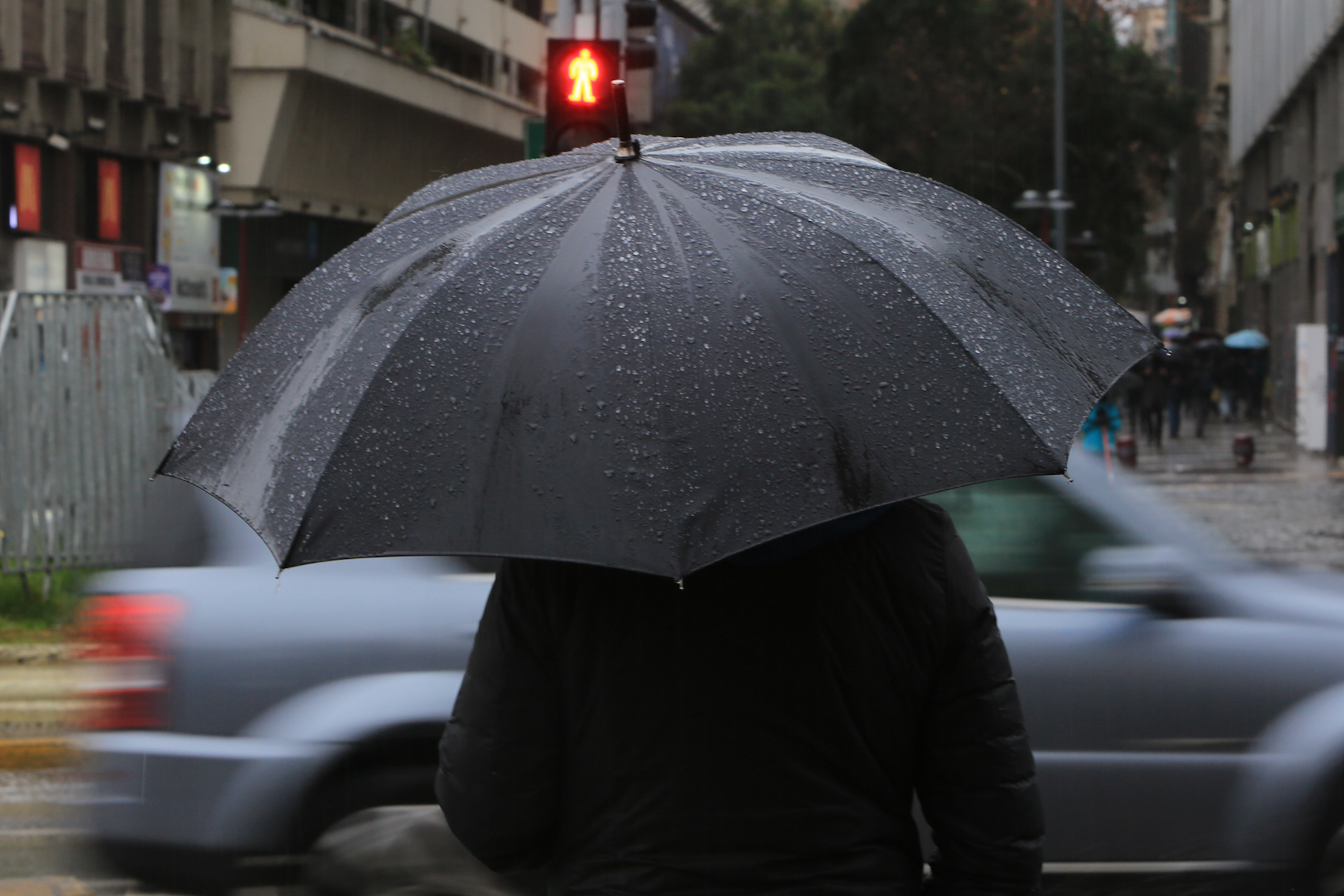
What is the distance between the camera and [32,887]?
5.28 m

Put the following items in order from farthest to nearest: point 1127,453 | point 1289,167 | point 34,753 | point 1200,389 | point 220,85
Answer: point 220,85
point 1289,167
point 1200,389
point 1127,453
point 34,753

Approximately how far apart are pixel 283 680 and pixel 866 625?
7.85 feet

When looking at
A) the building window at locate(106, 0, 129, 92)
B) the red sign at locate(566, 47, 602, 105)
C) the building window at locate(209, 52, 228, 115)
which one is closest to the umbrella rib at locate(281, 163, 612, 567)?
the red sign at locate(566, 47, 602, 105)

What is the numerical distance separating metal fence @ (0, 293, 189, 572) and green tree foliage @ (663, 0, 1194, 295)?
29366 millimetres

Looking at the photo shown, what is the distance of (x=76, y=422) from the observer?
1074 centimetres

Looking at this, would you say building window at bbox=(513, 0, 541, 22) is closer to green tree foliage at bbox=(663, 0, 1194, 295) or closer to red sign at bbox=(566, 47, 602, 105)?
green tree foliage at bbox=(663, 0, 1194, 295)

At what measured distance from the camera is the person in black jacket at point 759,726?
6.61ft

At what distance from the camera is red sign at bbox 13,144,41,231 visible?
102 feet

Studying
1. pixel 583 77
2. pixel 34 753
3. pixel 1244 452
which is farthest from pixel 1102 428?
pixel 34 753

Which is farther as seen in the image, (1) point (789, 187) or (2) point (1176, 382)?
(2) point (1176, 382)

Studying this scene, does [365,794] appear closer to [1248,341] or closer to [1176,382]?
[1176,382]

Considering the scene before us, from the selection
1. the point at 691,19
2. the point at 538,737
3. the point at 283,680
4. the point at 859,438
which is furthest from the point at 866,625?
the point at 691,19

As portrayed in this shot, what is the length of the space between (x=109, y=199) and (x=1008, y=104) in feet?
66.4

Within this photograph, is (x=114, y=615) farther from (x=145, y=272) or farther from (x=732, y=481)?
(x=145, y=272)
